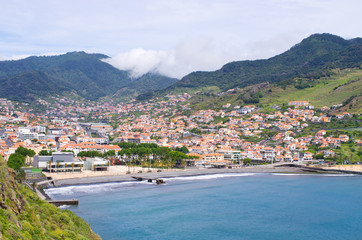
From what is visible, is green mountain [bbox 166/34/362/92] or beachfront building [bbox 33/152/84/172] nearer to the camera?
beachfront building [bbox 33/152/84/172]

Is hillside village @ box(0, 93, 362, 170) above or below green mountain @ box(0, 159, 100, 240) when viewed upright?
above

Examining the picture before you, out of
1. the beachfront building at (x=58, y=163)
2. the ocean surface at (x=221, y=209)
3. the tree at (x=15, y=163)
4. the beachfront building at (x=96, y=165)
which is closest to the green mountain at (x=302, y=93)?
the ocean surface at (x=221, y=209)

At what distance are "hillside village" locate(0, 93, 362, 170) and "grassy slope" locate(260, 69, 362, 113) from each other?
6706 mm

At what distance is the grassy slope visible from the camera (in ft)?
366

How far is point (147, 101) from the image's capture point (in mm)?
169875

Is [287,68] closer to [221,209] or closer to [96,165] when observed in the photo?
[96,165]

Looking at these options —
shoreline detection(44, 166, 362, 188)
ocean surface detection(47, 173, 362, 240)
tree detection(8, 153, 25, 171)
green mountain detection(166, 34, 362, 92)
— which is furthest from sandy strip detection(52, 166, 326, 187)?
green mountain detection(166, 34, 362, 92)

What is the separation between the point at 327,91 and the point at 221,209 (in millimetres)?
98464

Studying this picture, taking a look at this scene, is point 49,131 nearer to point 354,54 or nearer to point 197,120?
point 197,120

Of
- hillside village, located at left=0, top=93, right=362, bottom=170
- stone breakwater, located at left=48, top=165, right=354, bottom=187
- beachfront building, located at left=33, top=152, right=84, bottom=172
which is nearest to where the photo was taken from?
stone breakwater, located at left=48, top=165, right=354, bottom=187

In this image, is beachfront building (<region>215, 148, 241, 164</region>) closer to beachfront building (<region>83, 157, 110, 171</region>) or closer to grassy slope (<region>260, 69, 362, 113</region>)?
beachfront building (<region>83, 157, 110, 171</region>)

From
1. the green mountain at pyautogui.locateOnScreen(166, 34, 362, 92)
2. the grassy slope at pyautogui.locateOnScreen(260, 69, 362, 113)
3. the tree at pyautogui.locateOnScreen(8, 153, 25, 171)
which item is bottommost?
the tree at pyautogui.locateOnScreen(8, 153, 25, 171)

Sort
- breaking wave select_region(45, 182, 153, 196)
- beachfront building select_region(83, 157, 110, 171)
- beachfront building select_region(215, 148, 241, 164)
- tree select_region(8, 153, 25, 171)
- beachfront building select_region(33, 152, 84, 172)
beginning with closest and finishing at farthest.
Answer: breaking wave select_region(45, 182, 153, 196)
tree select_region(8, 153, 25, 171)
beachfront building select_region(33, 152, 84, 172)
beachfront building select_region(83, 157, 110, 171)
beachfront building select_region(215, 148, 241, 164)

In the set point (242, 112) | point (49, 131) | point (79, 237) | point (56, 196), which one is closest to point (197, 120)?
point (242, 112)
